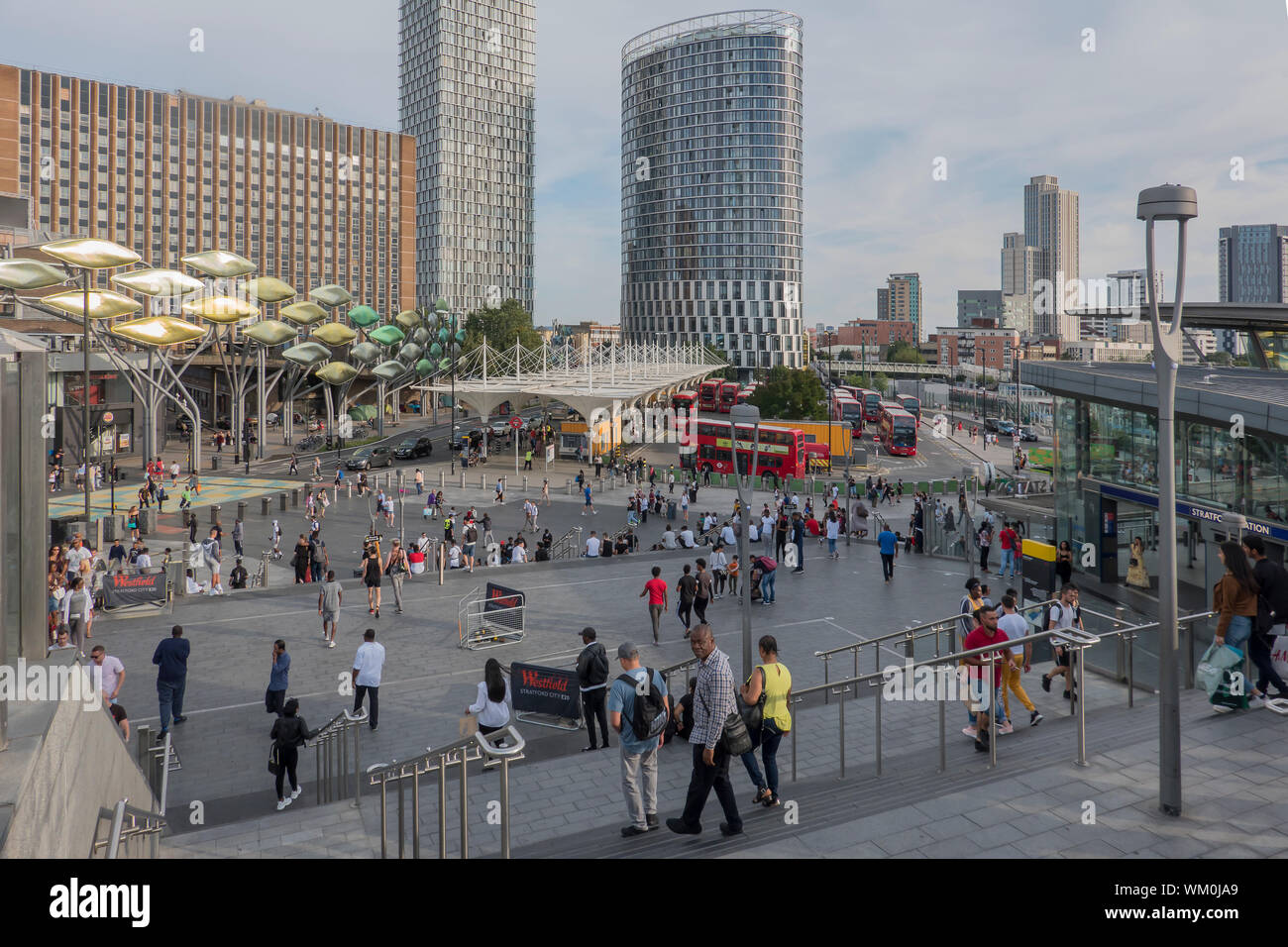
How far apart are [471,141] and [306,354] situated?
300 ft

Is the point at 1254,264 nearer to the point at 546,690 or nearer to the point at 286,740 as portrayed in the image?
the point at 546,690

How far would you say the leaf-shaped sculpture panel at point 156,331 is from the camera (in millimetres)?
41594

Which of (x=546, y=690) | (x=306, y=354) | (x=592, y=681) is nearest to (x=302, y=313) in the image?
(x=306, y=354)

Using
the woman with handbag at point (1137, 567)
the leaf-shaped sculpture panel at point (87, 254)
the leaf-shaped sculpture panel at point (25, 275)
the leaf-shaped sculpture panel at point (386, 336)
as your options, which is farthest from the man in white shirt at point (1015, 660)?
the leaf-shaped sculpture panel at point (386, 336)

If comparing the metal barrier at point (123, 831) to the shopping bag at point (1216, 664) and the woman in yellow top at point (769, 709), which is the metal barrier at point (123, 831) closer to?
the woman in yellow top at point (769, 709)

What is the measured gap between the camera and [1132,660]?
923 centimetres

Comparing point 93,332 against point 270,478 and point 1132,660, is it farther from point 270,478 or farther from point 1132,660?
point 1132,660

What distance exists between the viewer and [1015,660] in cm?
839

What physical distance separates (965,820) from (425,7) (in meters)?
148

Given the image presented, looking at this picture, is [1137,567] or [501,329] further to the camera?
[501,329]

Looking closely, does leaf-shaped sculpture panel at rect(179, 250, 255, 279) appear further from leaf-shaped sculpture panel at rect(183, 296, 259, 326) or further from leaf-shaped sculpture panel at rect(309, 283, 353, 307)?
leaf-shaped sculpture panel at rect(309, 283, 353, 307)

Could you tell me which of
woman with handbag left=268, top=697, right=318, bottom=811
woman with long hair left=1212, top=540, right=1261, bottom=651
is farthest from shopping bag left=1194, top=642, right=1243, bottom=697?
woman with handbag left=268, top=697, right=318, bottom=811

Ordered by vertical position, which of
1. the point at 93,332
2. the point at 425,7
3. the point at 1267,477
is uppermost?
the point at 425,7
